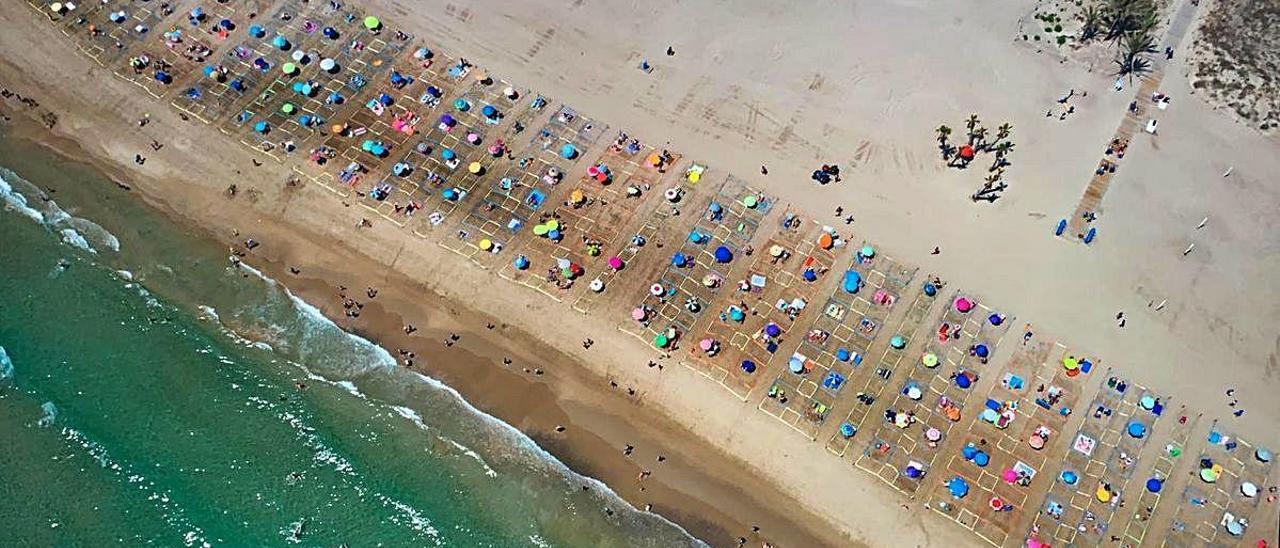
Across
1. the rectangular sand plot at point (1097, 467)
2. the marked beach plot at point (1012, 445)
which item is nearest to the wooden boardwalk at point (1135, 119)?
the marked beach plot at point (1012, 445)

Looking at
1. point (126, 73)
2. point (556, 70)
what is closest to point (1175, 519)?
point (556, 70)

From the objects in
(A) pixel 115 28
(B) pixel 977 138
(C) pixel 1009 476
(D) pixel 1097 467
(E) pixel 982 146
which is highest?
(B) pixel 977 138

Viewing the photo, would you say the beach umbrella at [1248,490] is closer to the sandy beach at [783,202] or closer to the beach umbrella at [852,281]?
the sandy beach at [783,202]

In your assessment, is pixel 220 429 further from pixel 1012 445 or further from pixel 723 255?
pixel 1012 445

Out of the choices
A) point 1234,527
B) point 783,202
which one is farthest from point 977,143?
point 1234,527

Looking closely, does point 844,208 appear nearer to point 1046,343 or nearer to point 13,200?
point 1046,343

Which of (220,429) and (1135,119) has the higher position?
(1135,119)
